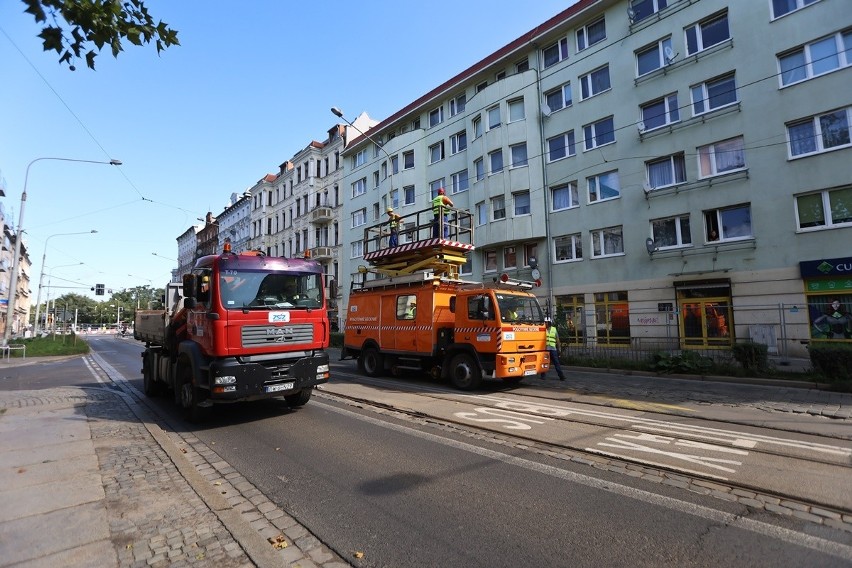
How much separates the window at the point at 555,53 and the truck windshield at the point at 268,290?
22.7 metres

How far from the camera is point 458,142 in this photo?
99.6ft

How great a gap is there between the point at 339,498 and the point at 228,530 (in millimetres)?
1038

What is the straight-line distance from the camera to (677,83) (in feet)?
66.0

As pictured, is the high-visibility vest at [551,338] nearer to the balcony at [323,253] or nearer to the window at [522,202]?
the window at [522,202]

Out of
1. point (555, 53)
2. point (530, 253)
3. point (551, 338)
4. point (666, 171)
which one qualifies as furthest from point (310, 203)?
point (551, 338)

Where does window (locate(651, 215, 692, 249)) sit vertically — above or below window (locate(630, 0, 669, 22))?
below

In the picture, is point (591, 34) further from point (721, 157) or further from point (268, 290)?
point (268, 290)

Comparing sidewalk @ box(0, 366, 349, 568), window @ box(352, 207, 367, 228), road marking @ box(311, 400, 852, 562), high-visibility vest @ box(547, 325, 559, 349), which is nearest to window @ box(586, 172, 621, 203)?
high-visibility vest @ box(547, 325, 559, 349)

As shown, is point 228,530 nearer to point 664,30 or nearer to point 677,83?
point 677,83

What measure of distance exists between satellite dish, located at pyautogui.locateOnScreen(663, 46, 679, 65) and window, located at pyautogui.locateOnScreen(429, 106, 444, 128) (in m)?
15.1

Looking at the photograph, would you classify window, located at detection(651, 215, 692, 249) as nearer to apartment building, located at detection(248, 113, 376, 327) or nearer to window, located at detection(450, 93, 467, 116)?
window, located at detection(450, 93, 467, 116)

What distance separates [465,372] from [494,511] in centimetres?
709

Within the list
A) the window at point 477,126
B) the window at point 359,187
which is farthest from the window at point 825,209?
the window at point 359,187

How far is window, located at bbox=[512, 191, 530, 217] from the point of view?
25267 mm
